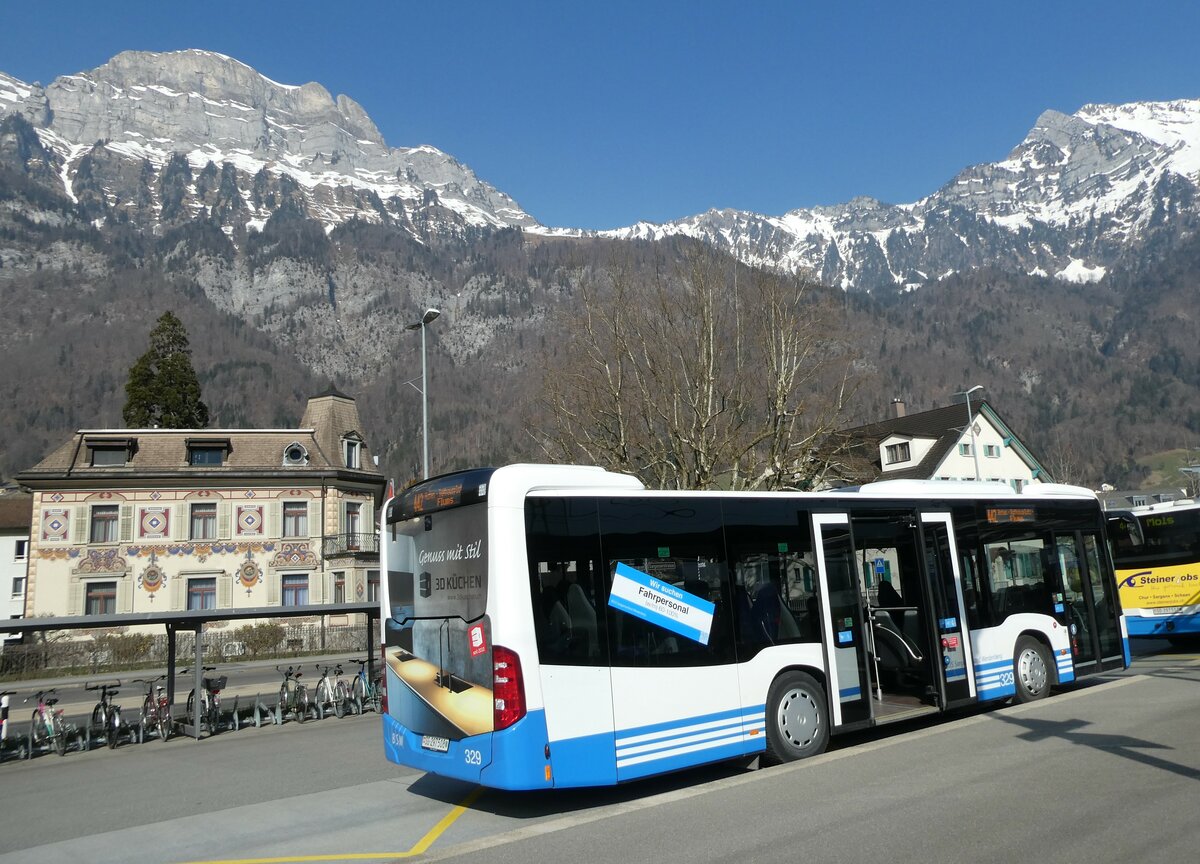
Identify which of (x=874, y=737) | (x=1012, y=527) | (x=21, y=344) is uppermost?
(x=21, y=344)

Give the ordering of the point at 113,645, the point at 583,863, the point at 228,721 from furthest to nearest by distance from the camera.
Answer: the point at 113,645 < the point at 228,721 < the point at 583,863

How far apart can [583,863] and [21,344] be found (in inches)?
7048

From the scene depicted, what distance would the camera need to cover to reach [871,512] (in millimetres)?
10984

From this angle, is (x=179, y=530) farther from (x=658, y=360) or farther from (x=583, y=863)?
(x=583, y=863)

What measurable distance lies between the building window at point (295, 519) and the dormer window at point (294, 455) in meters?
1.98

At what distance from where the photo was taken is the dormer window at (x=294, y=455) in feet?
151

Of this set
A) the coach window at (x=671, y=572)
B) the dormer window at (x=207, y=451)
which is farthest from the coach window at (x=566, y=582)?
the dormer window at (x=207, y=451)

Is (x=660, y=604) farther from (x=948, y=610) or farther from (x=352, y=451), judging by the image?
(x=352, y=451)

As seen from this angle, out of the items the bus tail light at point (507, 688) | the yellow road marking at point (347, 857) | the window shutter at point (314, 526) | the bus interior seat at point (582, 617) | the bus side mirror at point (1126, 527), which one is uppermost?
the window shutter at point (314, 526)

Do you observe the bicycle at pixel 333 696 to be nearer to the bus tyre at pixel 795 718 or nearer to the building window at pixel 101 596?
the bus tyre at pixel 795 718

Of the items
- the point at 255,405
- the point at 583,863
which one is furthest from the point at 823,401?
the point at 255,405

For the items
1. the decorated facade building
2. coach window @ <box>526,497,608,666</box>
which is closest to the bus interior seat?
coach window @ <box>526,497,608,666</box>

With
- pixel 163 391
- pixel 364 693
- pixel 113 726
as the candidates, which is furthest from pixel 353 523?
pixel 113 726

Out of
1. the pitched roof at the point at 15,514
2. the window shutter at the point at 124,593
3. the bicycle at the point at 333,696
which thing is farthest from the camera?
the pitched roof at the point at 15,514
